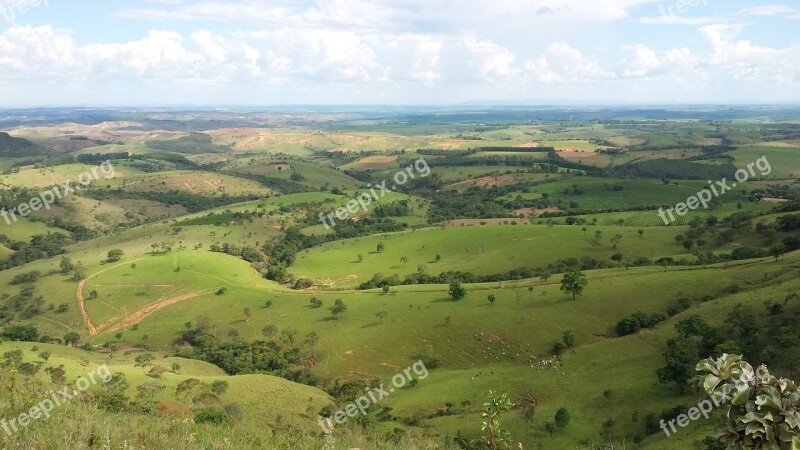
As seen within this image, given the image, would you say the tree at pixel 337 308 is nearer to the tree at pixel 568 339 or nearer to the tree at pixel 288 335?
the tree at pixel 288 335

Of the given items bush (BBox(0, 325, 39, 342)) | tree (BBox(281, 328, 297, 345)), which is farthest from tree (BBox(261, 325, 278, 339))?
bush (BBox(0, 325, 39, 342))

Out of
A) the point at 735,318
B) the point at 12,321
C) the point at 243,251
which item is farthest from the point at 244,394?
the point at 243,251

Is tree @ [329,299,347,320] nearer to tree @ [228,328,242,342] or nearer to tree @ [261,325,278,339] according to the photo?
tree @ [261,325,278,339]

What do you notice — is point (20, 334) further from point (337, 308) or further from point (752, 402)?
point (752, 402)

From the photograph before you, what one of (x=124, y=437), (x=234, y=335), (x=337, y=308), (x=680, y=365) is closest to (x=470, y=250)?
(x=337, y=308)

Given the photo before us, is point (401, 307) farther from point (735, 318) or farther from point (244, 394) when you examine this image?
point (735, 318)

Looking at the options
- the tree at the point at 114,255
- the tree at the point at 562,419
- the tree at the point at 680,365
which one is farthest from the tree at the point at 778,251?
the tree at the point at 114,255
